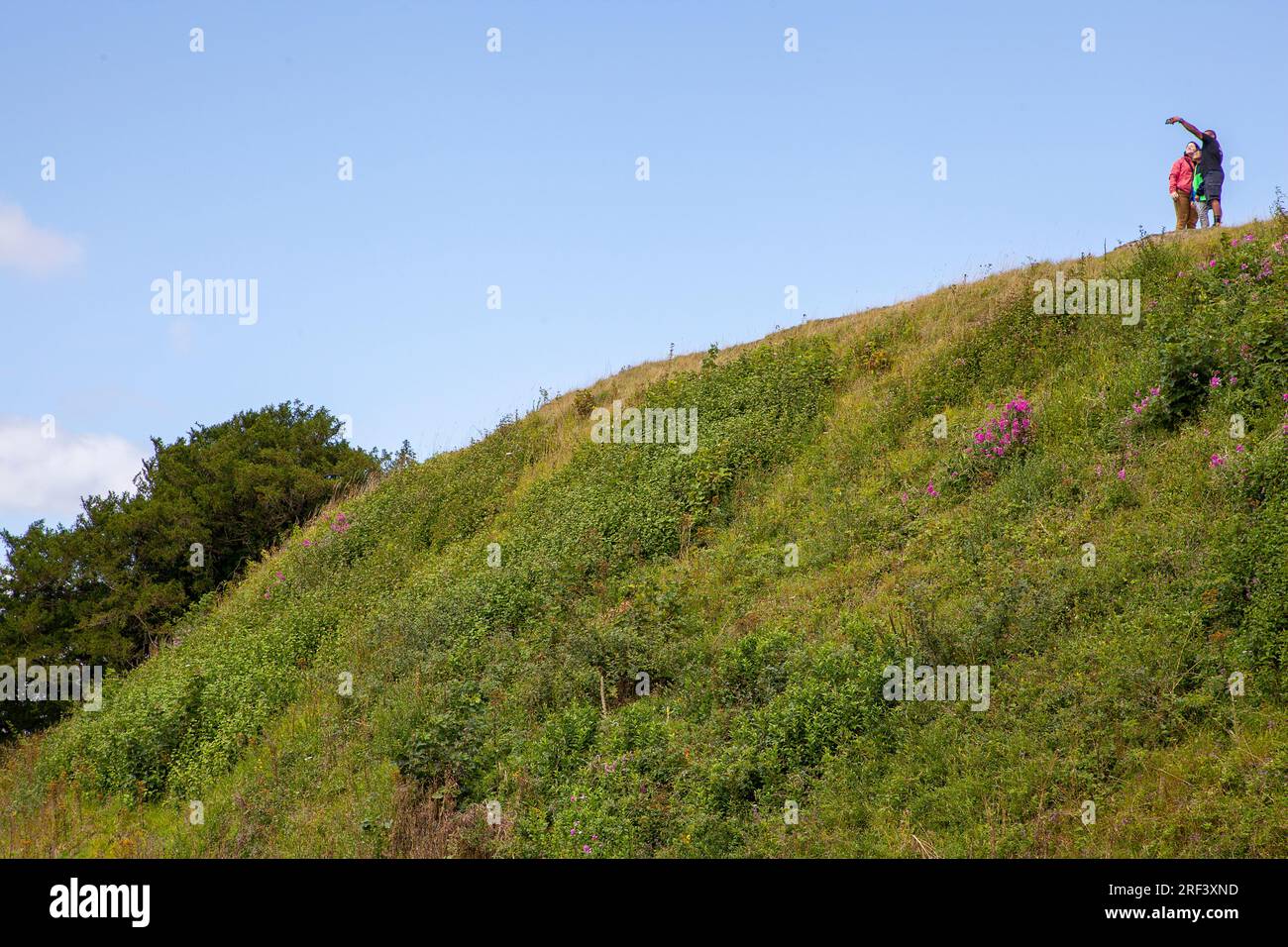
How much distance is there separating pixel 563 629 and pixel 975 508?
19.7ft

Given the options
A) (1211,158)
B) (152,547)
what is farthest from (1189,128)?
(152,547)

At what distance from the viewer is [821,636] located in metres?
13.0

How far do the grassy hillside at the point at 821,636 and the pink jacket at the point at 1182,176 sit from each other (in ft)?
10.7

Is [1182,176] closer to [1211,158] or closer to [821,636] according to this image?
[1211,158]

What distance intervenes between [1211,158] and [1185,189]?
675mm

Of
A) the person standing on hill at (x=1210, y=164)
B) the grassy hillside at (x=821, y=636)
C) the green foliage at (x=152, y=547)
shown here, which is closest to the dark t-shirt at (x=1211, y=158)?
the person standing on hill at (x=1210, y=164)

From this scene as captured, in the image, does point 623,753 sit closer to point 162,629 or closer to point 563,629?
point 563,629

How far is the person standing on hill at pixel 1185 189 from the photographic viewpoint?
2066cm

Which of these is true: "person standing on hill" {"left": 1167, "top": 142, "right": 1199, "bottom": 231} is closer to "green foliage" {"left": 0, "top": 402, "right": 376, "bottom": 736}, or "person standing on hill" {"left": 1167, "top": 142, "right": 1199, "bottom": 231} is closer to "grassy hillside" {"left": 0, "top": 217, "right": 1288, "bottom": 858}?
"grassy hillside" {"left": 0, "top": 217, "right": 1288, "bottom": 858}

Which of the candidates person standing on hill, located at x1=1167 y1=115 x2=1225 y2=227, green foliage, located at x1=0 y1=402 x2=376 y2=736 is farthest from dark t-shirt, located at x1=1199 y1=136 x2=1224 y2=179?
green foliage, located at x1=0 y1=402 x2=376 y2=736

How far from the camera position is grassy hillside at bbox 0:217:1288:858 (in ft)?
31.7

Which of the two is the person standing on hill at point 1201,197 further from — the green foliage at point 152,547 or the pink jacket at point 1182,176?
the green foliage at point 152,547

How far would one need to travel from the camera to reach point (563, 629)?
627 inches
